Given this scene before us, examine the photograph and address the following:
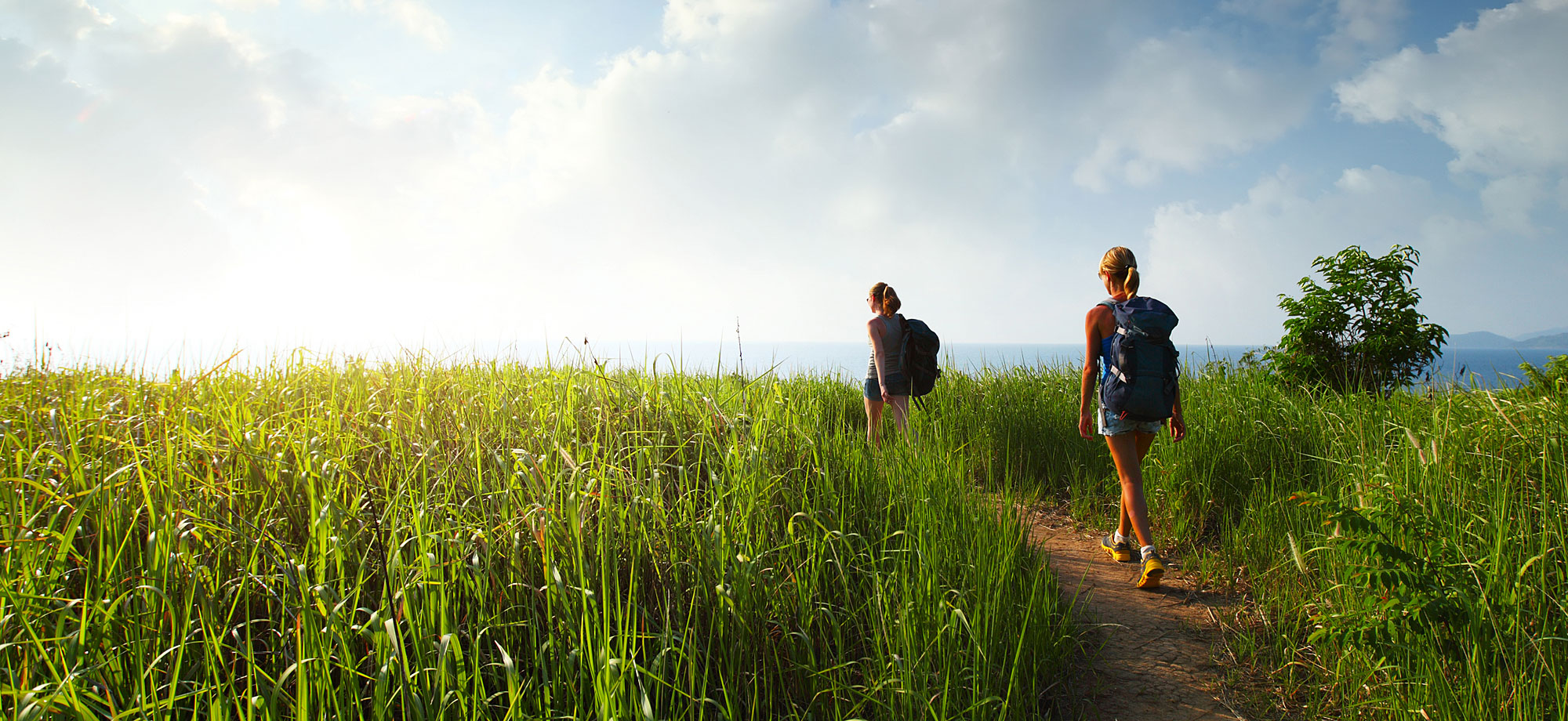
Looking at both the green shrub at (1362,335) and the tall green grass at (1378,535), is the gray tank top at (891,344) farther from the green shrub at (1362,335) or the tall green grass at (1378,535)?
the green shrub at (1362,335)

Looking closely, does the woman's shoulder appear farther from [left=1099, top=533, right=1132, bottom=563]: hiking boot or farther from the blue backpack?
[left=1099, top=533, right=1132, bottom=563]: hiking boot

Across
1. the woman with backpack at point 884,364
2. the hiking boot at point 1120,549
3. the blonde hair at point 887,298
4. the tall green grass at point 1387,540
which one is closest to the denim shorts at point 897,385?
the woman with backpack at point 884,364

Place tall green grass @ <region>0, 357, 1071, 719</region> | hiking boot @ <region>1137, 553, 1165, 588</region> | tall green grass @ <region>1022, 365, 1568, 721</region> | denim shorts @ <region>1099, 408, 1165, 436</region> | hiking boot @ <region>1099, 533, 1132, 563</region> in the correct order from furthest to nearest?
hiking boot @ <region>1099, 533, 1132, 563</region>
denim shorts @ <region>1099, 408, 1165, 436</region>
hiking boot @ <region>1137, 553, 1165, 588</region>
tall green grass @ <region>1022, 365, 1568, 721</region>
tall green grass @ <region>0, 357, 1071, 719</region>

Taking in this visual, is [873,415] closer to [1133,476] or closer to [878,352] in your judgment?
[878,352]

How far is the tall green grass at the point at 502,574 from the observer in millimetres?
2062

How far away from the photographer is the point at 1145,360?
393 centimetres

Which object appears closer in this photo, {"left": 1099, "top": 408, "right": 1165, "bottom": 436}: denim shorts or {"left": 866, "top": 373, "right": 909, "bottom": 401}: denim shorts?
{"left": 1099, "top": 408, "right": 1165, "bottom": 436}: denim shorts

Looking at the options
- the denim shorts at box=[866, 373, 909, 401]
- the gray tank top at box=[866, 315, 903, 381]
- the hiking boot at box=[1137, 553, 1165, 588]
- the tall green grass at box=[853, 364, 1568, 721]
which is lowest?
the hiking boot at box=[1137, 553, 1165, 588]

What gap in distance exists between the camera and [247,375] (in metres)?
4.79

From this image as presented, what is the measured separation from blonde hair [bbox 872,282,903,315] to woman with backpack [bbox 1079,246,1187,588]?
2236 mm

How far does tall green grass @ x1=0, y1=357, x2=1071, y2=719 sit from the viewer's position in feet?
6.77

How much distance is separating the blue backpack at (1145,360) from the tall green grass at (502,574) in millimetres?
1078

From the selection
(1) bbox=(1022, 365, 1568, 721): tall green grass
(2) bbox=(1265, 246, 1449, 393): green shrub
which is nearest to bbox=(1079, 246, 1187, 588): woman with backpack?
(1) bbox=(1022, 365, 1568, 721): tall green grass

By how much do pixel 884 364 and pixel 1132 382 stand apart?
2.44m
